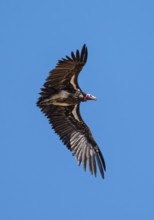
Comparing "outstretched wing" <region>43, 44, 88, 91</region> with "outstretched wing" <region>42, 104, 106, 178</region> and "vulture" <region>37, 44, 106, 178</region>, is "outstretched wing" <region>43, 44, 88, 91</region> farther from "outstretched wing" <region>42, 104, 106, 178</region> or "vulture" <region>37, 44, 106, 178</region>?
"outstretched wing" <region>42, 104, 106, 178</region>

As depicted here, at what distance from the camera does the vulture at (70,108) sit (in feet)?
86.1

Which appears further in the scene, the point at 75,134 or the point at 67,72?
the point at 75,134

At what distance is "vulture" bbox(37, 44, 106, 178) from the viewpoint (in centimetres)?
2623

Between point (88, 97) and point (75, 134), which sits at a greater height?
point (88, 97)

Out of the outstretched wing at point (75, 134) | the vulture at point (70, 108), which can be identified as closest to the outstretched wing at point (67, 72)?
the vulture at point (70, 108)

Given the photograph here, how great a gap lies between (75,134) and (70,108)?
3.40ft

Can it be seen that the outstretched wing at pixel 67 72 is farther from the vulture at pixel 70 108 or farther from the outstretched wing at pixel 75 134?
the outstretched wing at pixel 75 134

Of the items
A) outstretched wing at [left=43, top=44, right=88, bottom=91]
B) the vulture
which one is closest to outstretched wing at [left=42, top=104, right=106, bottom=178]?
the vulture

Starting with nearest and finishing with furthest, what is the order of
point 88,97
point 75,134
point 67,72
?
point 67,72 < point 88,97 < point 75,134

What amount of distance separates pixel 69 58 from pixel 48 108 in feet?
8.50

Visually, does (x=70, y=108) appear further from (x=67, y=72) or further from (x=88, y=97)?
(x=67, y=72)

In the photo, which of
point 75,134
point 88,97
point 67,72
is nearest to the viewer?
point 67,72

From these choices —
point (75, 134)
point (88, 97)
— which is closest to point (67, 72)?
point (88, 97)

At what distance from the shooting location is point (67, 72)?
87.1ft
